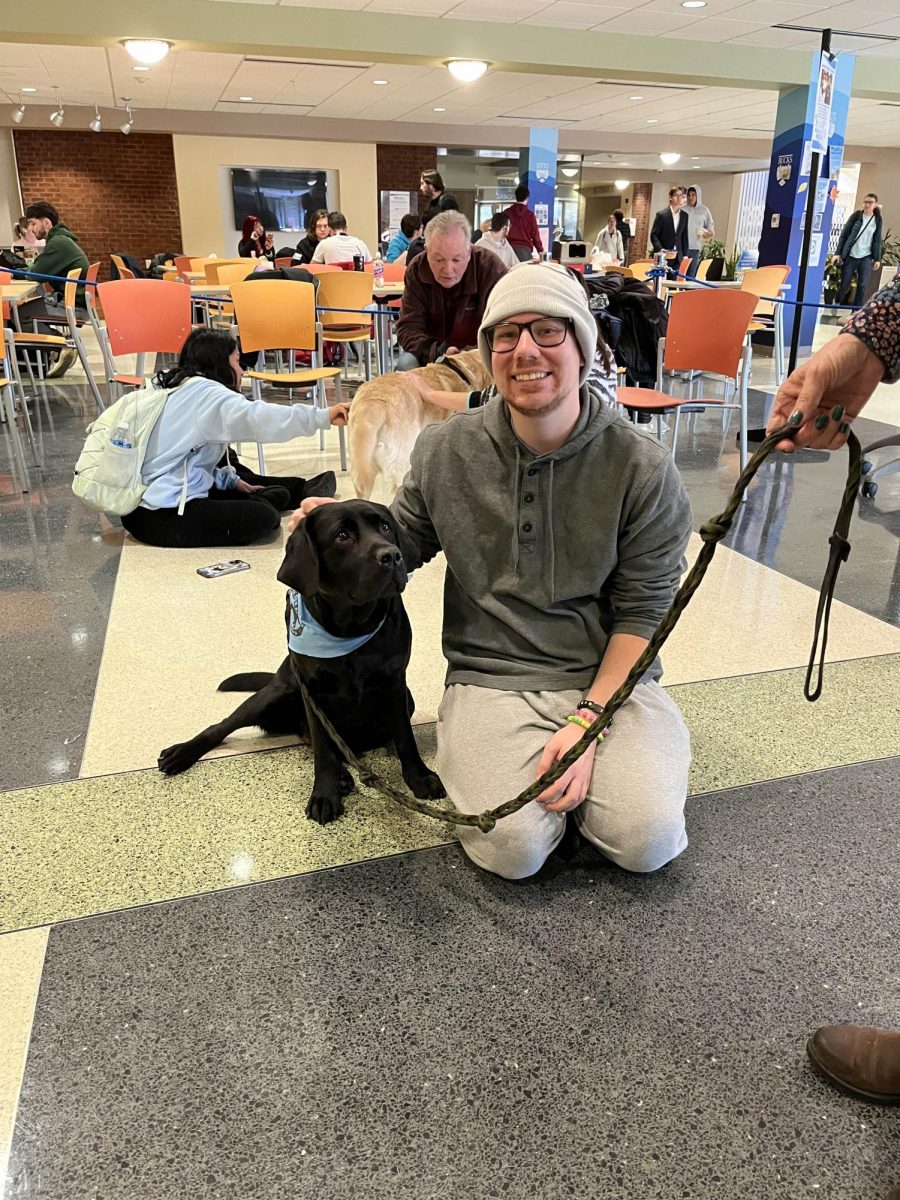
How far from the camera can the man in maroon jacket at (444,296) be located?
4.04 m

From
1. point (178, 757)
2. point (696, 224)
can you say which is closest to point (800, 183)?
point (696, 224)

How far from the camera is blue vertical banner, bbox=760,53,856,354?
9328 millimetres

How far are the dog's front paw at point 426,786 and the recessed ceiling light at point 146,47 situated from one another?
7923mm

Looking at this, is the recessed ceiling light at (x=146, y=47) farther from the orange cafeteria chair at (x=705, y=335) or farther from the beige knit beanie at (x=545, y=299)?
the beige knit beanie at (x=545, y=299)

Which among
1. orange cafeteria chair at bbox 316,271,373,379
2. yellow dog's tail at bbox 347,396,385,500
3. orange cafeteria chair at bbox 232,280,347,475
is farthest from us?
orange cafeteria chair at bbox 316,271,373,379

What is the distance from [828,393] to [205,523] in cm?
273

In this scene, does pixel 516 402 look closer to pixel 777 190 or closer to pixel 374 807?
pixel 374 807

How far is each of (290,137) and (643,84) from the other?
6370 mm

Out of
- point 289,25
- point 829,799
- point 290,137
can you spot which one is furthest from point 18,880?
point 290,137

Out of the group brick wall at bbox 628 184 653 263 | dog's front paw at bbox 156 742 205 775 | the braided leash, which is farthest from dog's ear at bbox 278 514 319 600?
brick wall at bbox 628 184 653 263

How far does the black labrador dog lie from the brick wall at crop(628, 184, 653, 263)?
23775 mm

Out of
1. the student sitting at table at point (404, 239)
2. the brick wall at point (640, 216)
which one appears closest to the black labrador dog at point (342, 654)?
the student sitting at table at point (404, 239)

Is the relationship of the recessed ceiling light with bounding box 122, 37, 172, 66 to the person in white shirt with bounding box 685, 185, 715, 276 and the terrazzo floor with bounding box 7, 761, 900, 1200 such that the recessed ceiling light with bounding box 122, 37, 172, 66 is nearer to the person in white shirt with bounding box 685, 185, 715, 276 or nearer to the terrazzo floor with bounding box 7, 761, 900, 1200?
the person in white shirt with bounding box 685, 185, 715, 276

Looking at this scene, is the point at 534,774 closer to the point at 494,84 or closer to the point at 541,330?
the point at 541,330
